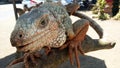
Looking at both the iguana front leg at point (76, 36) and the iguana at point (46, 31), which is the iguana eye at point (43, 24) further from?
the iguana front leg at point (76, 36)

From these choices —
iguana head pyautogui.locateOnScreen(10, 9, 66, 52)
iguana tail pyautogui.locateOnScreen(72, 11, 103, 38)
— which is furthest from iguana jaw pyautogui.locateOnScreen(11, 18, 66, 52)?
iguana tail pyautogui.locateOnScreen(72, 11, 103, 38)

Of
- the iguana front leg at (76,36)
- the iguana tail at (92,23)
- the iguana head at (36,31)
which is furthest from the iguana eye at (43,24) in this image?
the iguana tail at (92,23)

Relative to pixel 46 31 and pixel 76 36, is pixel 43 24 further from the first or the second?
pixel 76 36

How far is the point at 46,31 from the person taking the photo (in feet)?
5.10

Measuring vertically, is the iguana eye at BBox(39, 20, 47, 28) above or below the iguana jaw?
above

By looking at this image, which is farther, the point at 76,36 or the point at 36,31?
the point at 76,36

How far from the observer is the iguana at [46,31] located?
4.69 feet

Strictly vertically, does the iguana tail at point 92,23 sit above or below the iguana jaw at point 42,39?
below

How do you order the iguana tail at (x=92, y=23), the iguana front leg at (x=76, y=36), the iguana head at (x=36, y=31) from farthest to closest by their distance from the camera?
the iguana tail at (x=92, y=23), the iguana front leg at (x=76, y=36), the iguana head at (x=36, y=31)

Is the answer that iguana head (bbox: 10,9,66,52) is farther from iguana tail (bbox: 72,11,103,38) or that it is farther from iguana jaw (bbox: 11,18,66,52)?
iguana tail (bbox: 72,11,103,38)

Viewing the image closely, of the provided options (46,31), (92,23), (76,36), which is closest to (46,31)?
(46,31)

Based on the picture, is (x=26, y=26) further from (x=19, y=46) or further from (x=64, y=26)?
(x=64, y=26)

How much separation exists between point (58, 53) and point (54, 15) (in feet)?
1.23

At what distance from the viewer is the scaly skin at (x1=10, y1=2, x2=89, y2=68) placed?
143 cm
